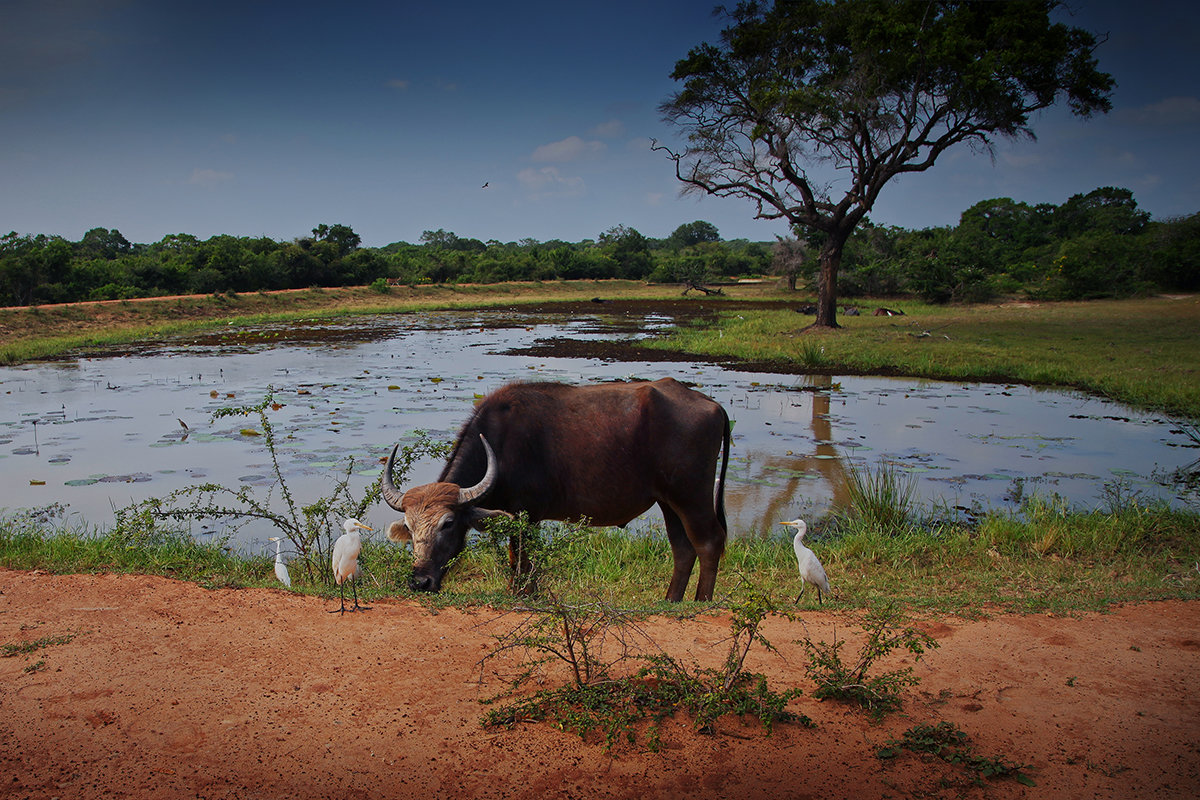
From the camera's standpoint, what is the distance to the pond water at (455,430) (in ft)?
25.8

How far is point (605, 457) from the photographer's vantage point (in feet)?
18.1

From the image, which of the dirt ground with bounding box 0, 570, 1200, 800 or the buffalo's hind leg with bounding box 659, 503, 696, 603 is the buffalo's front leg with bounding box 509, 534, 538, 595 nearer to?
the dirt ground with bounding box 0, 570, 1200, 800

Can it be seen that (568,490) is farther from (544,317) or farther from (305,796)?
(544,317)

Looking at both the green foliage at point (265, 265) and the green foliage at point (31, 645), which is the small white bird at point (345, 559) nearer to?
the green foliage at point (31, 645)

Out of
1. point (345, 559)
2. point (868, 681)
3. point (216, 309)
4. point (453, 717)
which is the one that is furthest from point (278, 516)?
point (216, 309)

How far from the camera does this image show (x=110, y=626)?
398cm

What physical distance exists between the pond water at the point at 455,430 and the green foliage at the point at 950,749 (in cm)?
393

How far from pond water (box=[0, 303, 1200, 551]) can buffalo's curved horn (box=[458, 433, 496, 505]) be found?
A: 9.12 ft

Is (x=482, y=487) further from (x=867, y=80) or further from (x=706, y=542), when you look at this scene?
(x=867, y=80)

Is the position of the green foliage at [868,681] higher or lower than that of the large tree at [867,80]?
lower

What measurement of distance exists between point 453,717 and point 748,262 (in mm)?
58662

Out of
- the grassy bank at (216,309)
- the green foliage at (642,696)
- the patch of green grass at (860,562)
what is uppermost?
the grassy bank at (216,309)

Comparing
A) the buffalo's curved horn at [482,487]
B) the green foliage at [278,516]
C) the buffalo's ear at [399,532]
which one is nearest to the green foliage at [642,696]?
the buffalo's curved horn at [482,487]

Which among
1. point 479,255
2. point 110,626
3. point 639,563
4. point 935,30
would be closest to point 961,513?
point 639,563
